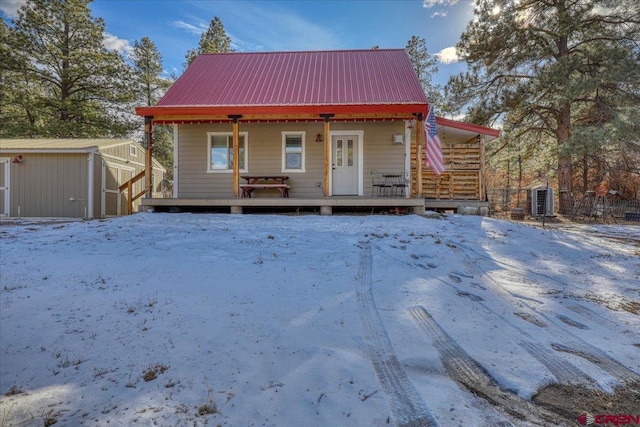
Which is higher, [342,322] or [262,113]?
[262,113]

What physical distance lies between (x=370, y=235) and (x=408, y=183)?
433 cm

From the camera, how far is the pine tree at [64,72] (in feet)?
55.6

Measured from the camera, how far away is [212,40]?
76.7 ft

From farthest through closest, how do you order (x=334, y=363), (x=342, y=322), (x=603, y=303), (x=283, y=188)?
(x=283, y=188), (x=603, y=303), (x=342, y=322), (x=334, y=363)

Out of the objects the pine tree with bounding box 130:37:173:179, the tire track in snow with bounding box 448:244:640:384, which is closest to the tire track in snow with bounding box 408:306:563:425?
the tire track in snow with bounding box 448:244:640:384

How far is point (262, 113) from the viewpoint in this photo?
29.9 feet

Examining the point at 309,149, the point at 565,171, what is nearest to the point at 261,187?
the point at 309,149

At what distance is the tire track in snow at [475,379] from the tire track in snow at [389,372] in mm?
374

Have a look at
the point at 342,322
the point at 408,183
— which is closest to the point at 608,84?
the point at 408,183

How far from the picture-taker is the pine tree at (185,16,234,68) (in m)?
23.2

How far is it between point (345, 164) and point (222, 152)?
400 cm

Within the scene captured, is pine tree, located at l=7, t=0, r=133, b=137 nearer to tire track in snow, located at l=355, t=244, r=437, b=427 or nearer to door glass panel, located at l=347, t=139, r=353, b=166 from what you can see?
door glass panel, located at l=347, t=139, r=353, b=166

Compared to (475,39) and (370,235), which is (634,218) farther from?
(370,235)

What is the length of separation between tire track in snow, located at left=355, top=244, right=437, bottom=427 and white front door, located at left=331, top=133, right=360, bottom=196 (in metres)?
7.03
